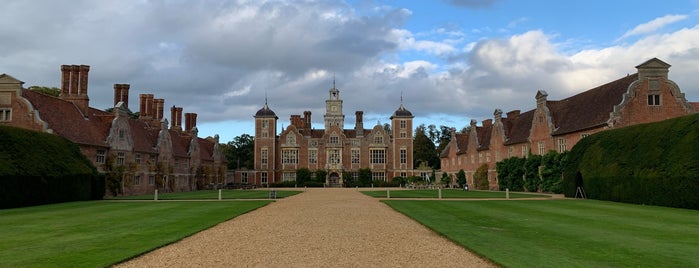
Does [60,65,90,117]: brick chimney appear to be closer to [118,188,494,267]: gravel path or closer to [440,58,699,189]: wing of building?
[118,188,494,267]: gravel path

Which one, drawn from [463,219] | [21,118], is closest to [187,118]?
[21,118]

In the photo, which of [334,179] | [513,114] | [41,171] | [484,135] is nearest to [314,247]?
[41,171]

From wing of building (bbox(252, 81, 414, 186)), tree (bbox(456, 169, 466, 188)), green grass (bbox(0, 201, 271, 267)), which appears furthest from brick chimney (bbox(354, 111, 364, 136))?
green grass (bbox(0, 201, 271, 267))

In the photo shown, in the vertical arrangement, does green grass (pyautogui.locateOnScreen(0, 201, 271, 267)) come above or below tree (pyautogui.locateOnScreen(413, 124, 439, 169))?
below

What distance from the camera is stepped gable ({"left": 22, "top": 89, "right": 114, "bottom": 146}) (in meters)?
30.5

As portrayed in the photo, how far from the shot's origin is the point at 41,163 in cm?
2441

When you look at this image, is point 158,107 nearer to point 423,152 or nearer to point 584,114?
point 584,114

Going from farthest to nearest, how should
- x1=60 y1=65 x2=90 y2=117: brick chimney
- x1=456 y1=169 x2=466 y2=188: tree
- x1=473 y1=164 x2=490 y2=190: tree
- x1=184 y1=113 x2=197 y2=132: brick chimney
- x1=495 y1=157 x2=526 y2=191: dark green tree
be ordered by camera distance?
x1=184 y1=113 x2=197 y2=132: brick chimney < x1=456 y1=169 x2=466 y2=188: tree < x1=473 y1=164 x2=490 y2=190: tree < x1=495 y1=157 x2=526 y2=191: dark green tree < x1=60 y1=65 x2=90 y2=117: brick chimney

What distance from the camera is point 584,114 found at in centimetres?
3484

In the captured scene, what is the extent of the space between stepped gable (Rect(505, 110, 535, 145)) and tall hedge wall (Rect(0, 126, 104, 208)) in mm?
32184

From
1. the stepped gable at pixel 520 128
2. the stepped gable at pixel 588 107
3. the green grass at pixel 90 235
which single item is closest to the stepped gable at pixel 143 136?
the green grass at pixel 90 235

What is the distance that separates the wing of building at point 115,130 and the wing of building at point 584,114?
96.9 feet

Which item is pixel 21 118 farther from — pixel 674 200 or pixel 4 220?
pixel 674 200

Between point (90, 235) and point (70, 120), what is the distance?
2453 cm
